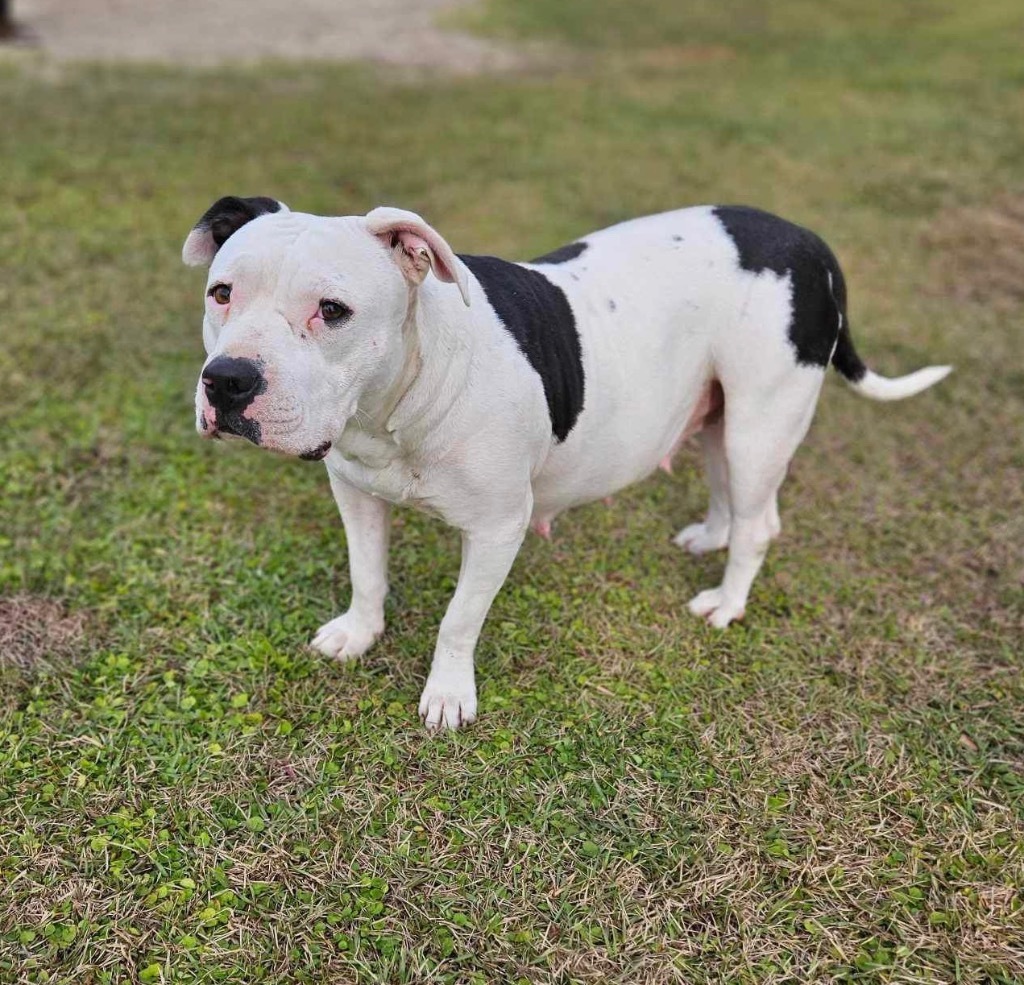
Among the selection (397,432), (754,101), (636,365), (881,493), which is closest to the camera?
(397,432)

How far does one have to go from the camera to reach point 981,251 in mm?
7582

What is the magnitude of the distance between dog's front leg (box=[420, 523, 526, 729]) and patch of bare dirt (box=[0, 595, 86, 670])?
4.46 ft

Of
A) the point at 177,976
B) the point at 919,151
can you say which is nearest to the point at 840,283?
the point at 177,976

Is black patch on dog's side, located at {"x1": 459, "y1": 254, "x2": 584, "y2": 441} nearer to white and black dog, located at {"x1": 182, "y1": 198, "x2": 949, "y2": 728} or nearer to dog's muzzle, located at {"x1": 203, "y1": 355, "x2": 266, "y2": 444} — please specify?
white and black dog, located at {"x1": 182, "y1": 198, "x2": 949, "y2": 728}

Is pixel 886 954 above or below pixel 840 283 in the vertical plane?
below

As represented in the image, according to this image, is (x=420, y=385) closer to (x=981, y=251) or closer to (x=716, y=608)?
(x=716, y=608)

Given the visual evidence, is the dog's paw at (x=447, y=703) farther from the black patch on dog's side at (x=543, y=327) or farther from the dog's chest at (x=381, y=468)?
the black patch on dog's side at (x=543, y=327)

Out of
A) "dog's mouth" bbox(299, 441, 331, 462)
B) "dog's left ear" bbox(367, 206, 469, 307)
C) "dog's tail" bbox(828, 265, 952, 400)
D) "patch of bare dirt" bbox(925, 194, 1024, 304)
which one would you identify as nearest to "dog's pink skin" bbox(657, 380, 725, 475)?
"dog's tail" bbox(828, 265, 952, 400)

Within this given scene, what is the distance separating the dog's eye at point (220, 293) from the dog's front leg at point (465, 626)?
3.39 feet

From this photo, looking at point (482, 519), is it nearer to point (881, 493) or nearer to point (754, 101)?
point (881, 493)

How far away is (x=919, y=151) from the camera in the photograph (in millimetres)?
9992

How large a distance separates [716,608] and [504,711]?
1.07 m

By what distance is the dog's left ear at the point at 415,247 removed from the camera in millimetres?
2328

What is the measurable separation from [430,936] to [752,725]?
1366 mm
